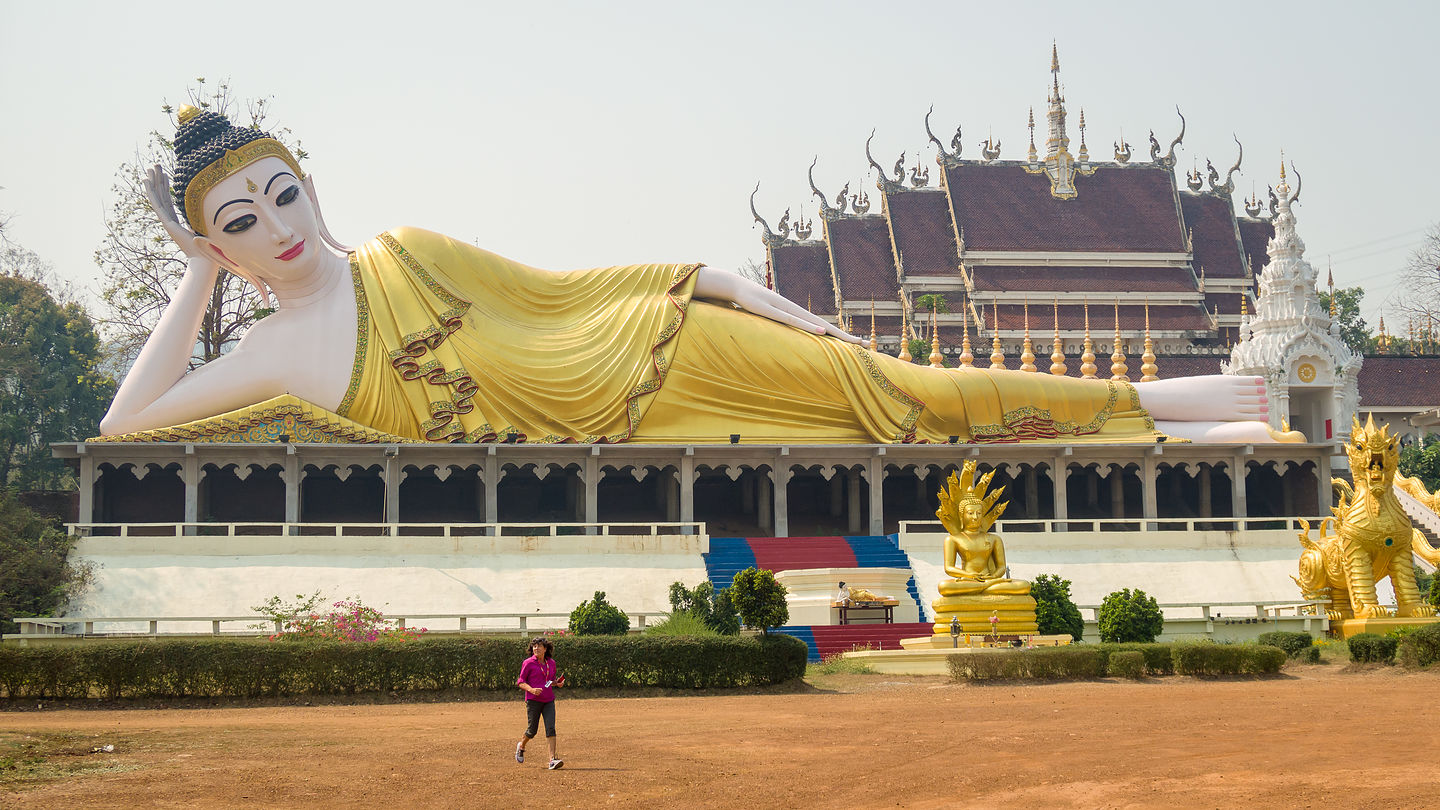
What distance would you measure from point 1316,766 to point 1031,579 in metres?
15.5

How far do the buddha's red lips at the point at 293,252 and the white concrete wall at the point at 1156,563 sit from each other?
1201 cm

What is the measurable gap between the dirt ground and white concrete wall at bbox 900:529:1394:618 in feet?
33.6

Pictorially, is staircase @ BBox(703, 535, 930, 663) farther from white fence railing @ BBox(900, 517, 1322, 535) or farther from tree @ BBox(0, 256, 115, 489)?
tree @ BBox(0, 256, 115, 489)

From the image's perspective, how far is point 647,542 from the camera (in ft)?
89.1

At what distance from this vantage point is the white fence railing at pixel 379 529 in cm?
2648

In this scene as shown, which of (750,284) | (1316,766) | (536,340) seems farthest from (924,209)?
(1316,766)

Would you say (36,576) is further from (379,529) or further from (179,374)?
(379,529)

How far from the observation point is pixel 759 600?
1861 cm

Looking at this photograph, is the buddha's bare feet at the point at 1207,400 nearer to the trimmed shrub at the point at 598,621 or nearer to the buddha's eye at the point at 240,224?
the trimmed shrub at the point at 598,621

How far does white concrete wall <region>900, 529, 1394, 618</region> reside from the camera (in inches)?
1034

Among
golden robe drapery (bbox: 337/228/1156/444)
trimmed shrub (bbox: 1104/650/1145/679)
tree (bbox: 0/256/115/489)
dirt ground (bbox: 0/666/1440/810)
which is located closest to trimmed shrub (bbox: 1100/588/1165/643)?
trimmed shrub (bbox: 1104/650/1145/679)

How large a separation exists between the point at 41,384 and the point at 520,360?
16310 millimetres

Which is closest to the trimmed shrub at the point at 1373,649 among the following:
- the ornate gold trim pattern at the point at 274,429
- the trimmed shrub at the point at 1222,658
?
the trimmed shrub at the point at 1222,658

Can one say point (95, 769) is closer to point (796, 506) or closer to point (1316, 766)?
point (1316, 766)
